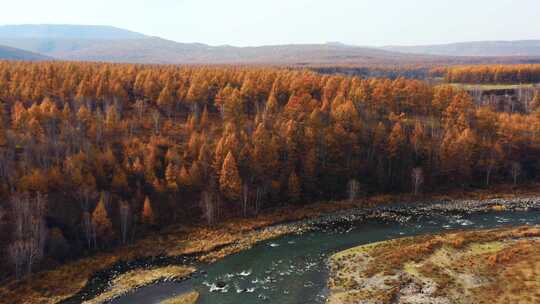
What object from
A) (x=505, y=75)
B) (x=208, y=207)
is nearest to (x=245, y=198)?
(x=208, y=207)

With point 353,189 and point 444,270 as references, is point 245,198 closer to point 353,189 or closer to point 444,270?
point 353,189

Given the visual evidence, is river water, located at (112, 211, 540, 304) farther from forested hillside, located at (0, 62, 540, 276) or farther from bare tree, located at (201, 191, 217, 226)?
forested hillside, located at (0, 62, 540, 276)

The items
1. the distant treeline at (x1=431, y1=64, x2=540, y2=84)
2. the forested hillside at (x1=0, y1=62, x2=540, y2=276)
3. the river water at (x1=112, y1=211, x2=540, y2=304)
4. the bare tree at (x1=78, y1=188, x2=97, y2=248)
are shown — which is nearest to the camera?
the river water at (x1=112, y1=211, x2=540, y2=304)

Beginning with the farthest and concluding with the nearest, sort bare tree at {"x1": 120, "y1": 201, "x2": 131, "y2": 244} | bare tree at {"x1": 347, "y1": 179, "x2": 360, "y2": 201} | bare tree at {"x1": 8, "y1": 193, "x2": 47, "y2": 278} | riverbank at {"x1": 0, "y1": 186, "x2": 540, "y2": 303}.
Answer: bare tree at {"x1": 347, "y1": 179, "x2": 360, "y2": 201}, bare tree at {"x1": 120, "y1": 201, "x2": 131, "y2": 244}, bare tree at {"x1": 8, "y1": 193, "x2": 47, "y2": 278}, riverbank at {"x1": 0, "y1": 186, "x2": 540, "y2": 303}

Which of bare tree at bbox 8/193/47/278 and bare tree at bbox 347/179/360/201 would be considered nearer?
bare tree at bbox 8/193/47/278

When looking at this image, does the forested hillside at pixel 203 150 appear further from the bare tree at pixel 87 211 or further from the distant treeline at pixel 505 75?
the distant treeline at pixel 505 75

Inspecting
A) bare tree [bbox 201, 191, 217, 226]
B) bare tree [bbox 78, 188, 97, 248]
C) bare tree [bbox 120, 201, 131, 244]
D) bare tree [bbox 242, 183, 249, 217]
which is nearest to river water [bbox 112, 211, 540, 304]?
bare tree [bbox 242, 183, 249, 217]

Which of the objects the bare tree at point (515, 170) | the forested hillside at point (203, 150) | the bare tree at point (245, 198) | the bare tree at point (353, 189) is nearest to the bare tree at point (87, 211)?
the forested hillside at point (203, 150)
